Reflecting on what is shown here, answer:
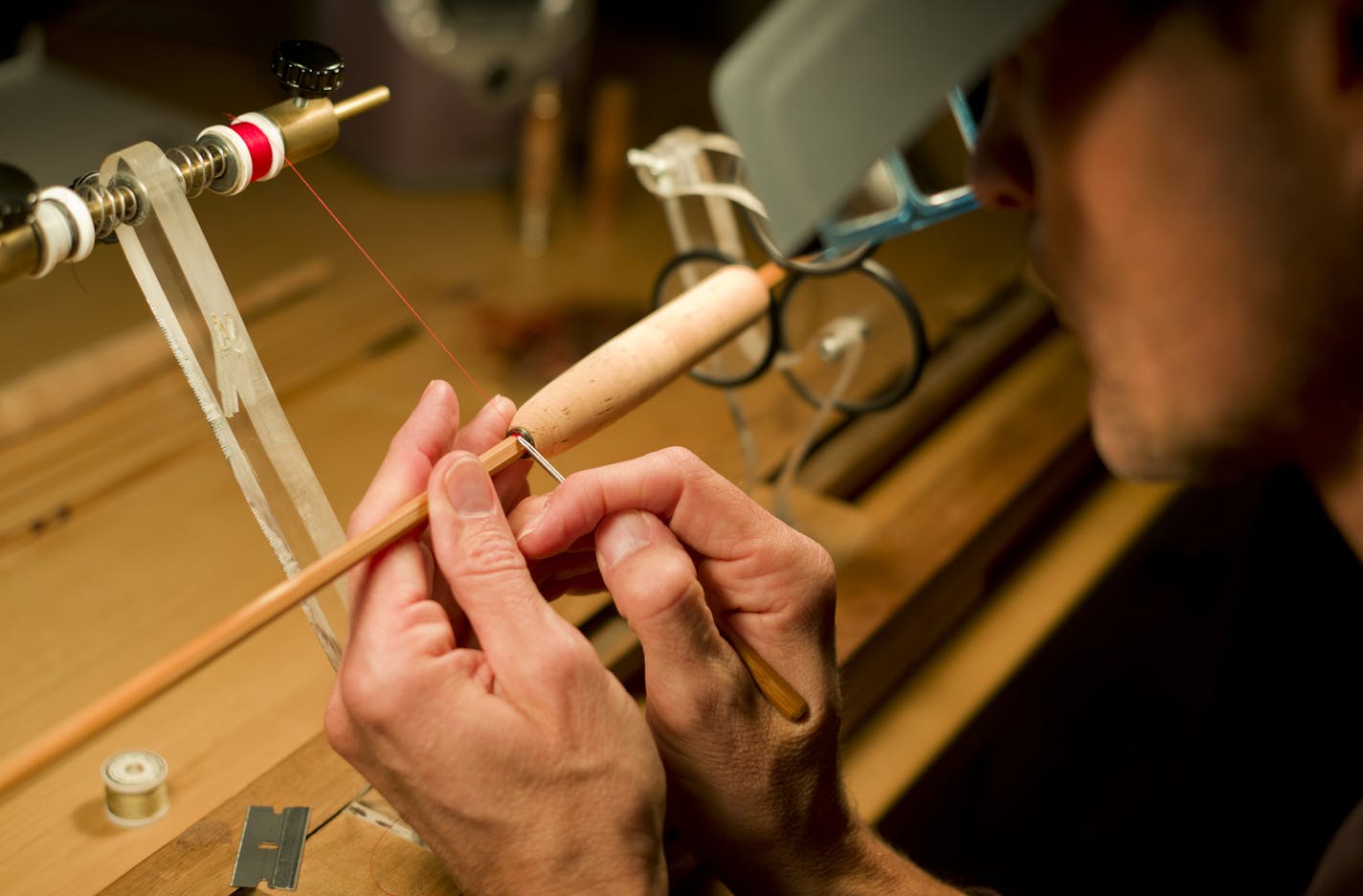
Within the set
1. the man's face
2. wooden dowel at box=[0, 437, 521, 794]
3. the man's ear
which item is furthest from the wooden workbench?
the man's ear

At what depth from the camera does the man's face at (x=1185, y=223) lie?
1.52ft

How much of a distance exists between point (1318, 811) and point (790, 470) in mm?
851

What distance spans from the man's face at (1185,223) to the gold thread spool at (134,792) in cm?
49

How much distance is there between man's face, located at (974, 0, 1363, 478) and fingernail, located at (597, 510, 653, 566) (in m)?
0.21

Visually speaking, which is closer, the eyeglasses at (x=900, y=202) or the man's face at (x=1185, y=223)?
the man's face at (x=1185, y=223)

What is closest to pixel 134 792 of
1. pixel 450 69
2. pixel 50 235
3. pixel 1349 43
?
pixel 50 235

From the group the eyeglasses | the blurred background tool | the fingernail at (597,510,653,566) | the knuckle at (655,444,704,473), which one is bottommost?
the fingernail at (597,510,653,566)

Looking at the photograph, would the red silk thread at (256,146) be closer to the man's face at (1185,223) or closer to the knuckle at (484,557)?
the knuckle at (484,557)

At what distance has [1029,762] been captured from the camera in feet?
3.65

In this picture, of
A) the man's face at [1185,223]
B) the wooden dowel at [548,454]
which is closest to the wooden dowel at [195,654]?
the wooden dowel at [548,454]

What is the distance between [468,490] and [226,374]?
0.17 metres

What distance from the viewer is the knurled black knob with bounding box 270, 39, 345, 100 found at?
678 millimetres

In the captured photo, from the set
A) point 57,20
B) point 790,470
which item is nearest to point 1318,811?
point 790,470

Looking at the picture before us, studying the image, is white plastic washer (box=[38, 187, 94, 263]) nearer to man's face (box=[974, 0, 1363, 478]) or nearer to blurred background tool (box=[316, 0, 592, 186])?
man's face (box=[974, 0, 1363, 478])
